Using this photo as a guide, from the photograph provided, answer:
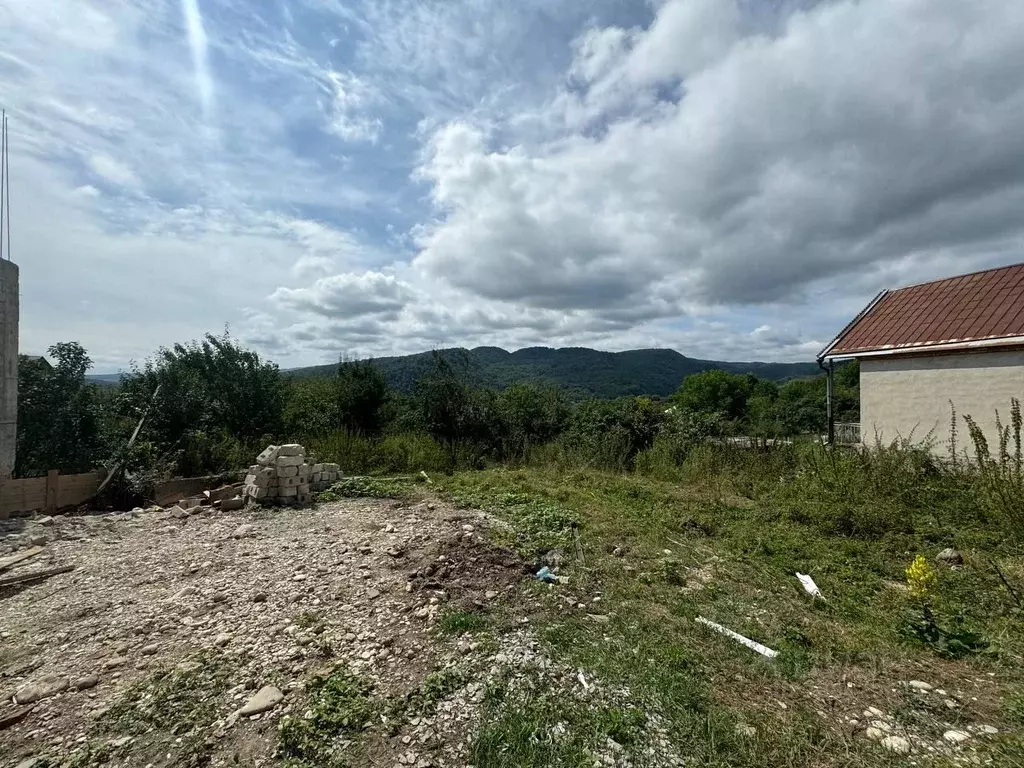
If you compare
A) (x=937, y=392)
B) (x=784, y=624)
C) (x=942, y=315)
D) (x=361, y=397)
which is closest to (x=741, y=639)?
(x=784, y=624)

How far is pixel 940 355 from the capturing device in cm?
992

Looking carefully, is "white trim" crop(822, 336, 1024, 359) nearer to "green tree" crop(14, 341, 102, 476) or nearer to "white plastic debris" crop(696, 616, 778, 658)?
"white plastic debris" crop(696, 616, 778, 658)

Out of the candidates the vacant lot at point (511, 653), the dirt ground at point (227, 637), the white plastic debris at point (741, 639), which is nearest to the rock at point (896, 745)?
the vacant lot at point (511, 653)

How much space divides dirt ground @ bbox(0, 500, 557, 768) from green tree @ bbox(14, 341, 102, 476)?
2.82 m

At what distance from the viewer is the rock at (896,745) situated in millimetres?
2398

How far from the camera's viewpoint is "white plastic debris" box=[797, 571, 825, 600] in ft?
14.1

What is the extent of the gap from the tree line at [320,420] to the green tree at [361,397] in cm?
3

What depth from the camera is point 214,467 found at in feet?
33.8

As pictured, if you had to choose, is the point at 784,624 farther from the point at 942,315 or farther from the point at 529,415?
the point at 529,415

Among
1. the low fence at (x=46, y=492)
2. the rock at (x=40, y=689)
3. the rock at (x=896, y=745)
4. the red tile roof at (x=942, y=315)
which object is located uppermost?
the red tile roof at (x=942, y=315)

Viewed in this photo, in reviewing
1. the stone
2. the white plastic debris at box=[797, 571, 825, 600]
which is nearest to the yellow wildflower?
the white plastic debris at box=[797, 571, 825, 600]

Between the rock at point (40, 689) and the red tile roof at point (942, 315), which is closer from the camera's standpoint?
the rock at point (40, 689)

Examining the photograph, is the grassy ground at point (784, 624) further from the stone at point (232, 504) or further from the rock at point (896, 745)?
the stone at point (232, 504)

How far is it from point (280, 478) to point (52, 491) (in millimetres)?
3449
